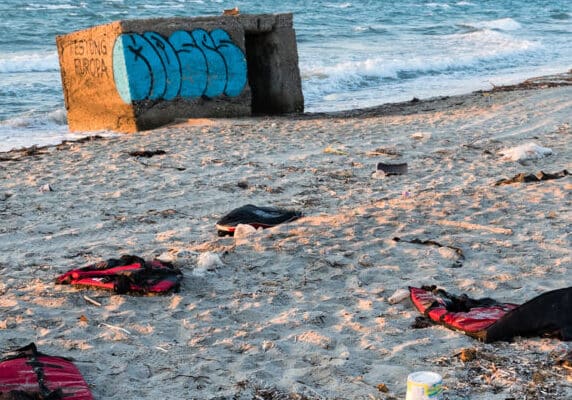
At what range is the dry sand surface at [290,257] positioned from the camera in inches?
135

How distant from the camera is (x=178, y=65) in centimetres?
1081

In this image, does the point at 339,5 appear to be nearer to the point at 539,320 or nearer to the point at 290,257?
the point at 290,257

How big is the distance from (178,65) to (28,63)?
35.6 ft

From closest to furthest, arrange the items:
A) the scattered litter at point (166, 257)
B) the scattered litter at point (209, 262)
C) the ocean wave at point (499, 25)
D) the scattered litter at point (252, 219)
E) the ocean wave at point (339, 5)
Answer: the scattered litter at point (209, 262) → the scattered litter at point (166, 257) → the scattered litter at point (252, 219) → the ocean wave at point (499, 25) → the ocean wave at point (339, 5)

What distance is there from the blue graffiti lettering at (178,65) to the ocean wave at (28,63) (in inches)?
392

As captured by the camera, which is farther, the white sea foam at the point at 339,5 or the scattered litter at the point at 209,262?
the white sea foam at the point at 339,5

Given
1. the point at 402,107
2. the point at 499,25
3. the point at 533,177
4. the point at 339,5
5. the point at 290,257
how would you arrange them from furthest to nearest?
the point at 339,5 < the point at 499,25 < the point at 402,107 < the point at 533,177 < the point at 290,257

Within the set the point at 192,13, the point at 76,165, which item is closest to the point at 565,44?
the point at 192,13

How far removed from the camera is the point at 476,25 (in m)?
32.8

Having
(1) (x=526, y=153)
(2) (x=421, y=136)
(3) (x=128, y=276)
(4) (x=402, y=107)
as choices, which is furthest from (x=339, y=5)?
(3) (x=128, y=276)

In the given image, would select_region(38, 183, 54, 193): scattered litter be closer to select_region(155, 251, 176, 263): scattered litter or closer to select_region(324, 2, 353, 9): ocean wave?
select_region(155, 251, 176, 263): scattered litter

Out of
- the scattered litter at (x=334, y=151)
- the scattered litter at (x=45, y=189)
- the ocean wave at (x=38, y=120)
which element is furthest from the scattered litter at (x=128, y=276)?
the ocean wave at (x=38, y=120)

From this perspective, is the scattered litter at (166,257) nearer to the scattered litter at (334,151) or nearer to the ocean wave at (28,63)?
the scattered litter at (334,151)

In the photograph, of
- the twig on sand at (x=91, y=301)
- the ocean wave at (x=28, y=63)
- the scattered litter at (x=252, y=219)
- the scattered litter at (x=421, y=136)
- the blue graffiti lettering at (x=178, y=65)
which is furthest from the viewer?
the ocean wave at (x=28, y=63)
